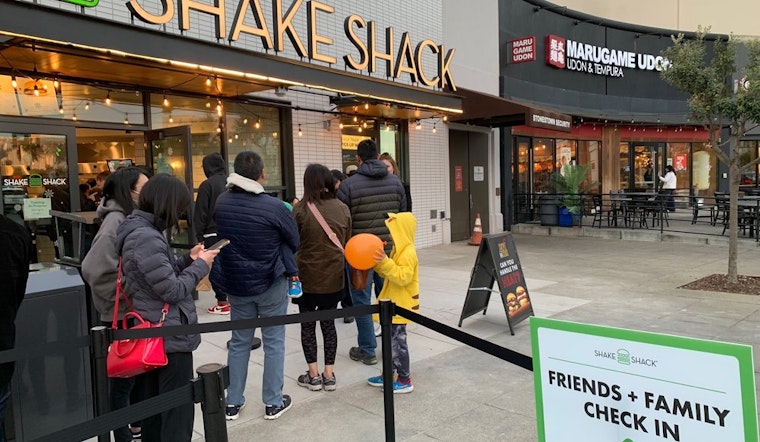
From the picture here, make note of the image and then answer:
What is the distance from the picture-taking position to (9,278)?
8.64 feet

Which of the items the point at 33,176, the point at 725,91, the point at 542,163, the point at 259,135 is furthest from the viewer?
the point at 542,163

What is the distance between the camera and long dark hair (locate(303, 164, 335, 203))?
4.52m

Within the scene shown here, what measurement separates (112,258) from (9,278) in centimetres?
70

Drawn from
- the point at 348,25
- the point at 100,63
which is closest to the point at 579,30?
the point at 348,25

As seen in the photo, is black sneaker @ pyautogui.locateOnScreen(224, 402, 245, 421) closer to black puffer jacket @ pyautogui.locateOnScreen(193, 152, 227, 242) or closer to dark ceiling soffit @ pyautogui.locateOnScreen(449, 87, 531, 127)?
black puffer jacket @ pyautogui.locateOnScreen(193, 152, 227, 242)

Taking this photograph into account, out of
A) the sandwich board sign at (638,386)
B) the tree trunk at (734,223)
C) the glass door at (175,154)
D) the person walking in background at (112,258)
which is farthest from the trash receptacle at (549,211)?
the sandwich board sign at (638,386)

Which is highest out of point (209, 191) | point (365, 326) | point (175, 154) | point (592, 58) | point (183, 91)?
point (592, 58)

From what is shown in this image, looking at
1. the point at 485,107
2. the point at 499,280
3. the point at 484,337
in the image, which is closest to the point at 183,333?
the point at 484,337

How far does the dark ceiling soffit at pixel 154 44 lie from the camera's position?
203 inches

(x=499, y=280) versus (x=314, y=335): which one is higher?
(x=499, y=280)

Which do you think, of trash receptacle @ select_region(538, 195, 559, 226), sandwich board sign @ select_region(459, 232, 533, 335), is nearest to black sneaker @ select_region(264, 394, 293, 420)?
sandwich board sign @ select_region(459, 232, 533, 335)

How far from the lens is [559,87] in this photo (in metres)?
17.9

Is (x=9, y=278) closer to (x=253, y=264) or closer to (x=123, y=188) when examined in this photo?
(x=123, y=188)

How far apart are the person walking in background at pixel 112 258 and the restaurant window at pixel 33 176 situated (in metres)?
4.02
